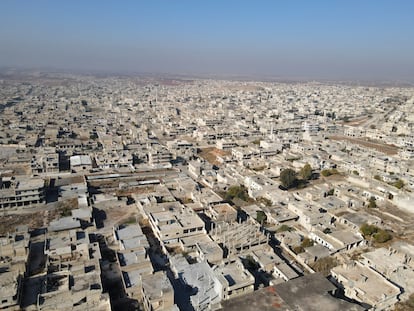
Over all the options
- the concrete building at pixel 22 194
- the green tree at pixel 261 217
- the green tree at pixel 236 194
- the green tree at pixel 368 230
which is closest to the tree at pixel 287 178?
the green tree at pixel 236 194

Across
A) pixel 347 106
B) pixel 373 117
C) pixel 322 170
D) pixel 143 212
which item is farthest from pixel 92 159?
pixel 347 106

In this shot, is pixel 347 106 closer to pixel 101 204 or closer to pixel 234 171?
pixel 234 171

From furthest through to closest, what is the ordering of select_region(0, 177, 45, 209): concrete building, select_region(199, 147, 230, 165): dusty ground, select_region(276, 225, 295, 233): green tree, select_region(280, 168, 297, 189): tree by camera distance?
select_region(199, 147, 230, 165): dusty ground < select_region(280, 168, 297, 189): tree < select_region(0, 177, 45, 209): concrete building < select_region(276, 225, 295, 233): green tree

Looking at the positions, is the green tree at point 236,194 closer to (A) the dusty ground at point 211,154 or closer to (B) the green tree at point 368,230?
(B) the green tree at point 368,230

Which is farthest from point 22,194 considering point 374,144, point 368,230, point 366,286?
point 374,144

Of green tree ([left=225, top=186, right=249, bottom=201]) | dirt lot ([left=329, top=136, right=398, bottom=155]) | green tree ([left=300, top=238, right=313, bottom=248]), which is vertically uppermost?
dirt lot ([left=329, top=136, right=398, bottom=155])

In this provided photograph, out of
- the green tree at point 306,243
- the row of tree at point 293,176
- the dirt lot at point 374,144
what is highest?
the dirt lot at point 374,144

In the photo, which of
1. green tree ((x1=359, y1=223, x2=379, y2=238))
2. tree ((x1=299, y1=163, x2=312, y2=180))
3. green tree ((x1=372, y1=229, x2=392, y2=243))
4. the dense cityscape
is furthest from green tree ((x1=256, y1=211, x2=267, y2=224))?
tree ((x1=299, y1=163, x2=312, y2=180))

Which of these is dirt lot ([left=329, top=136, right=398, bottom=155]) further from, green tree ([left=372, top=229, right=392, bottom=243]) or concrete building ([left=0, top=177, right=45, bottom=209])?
concrete building ([left=0, top=177, right=45, bottom=209])
